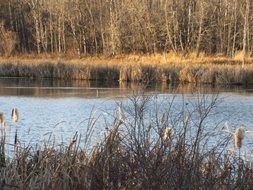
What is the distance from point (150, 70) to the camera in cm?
2525

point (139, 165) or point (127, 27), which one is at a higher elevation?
point (127, 27)

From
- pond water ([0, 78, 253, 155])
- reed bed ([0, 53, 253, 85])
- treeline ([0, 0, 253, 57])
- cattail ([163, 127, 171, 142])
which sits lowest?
pond water ([0, 78, 253, 155])

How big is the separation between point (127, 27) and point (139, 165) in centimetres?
3425

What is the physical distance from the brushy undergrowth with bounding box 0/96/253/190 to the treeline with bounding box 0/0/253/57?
94.0 ft

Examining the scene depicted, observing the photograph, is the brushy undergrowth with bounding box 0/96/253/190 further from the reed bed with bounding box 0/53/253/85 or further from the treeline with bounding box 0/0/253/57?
the treeline with bounding box 0/0/253/57

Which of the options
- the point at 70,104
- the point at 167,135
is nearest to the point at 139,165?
the point at 167,135

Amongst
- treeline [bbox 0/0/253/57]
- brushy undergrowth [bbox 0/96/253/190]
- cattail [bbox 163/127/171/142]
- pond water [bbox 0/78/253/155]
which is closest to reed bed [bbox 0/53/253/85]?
pond water [bbox 0/78/253/155]

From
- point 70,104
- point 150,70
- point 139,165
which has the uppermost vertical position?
point 150,70

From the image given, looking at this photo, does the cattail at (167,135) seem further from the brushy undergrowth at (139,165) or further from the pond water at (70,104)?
the pond water at (70,104)

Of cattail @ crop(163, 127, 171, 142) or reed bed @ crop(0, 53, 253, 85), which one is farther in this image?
reed bed @ crop(0, 53, 253, 85)

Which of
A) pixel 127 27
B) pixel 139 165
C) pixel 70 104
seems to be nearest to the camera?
pixel 139 165

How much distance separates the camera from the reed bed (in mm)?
24109

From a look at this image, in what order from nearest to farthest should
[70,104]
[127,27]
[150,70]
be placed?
[70,104], [150,70], [127,27]

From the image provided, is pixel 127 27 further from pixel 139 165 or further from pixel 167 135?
pixel 139 165
